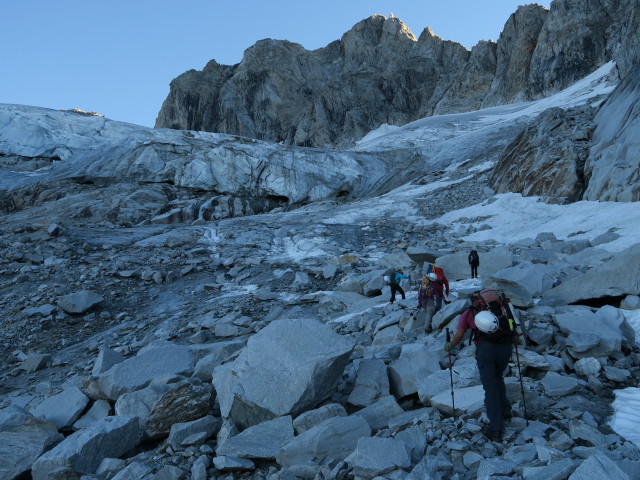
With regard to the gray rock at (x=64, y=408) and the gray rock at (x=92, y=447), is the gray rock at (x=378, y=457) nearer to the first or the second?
the gray rock at (x=92, y=447)

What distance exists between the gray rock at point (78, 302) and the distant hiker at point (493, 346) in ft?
45.4

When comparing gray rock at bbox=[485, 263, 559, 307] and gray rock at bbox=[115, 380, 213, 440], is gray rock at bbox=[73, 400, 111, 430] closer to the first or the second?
gray rock at bbox=[115, 380, 213, 440]

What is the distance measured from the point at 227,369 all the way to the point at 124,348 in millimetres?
6989

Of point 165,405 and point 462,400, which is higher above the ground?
point 462,400

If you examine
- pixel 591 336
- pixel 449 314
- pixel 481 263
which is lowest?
pixel 481 263

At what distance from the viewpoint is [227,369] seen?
19.0ft

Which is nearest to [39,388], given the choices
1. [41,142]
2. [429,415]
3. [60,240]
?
[429,415]

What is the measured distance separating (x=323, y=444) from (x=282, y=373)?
1.15 meters

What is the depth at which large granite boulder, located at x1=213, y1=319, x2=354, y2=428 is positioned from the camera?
515 centimetres

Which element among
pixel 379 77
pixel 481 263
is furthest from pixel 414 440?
pixel 379 77

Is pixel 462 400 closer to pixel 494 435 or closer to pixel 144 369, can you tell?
pixel 494 435

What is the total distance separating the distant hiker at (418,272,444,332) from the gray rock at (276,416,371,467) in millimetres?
4083

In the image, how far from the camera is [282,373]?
532cm

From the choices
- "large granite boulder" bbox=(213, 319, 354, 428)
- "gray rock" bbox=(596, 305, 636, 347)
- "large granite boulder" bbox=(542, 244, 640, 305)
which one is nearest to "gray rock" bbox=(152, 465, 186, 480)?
"large granite boulder" bbox=(213, 319, 354, 428)
